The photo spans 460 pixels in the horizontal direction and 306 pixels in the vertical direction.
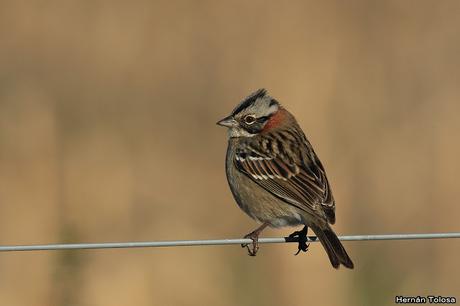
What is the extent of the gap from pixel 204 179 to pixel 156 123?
83 centimetres

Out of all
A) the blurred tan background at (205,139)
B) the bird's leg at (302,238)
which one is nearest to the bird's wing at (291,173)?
the bird's leg at (302,238)

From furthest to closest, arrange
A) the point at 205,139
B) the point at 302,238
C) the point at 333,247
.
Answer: the point at 205,139 → the point at 302,238 → the point at 333,247

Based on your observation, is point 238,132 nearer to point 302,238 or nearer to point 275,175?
point 275,175

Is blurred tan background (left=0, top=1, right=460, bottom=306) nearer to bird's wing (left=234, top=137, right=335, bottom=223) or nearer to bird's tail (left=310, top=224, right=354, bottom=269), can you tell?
bird's wing (left=234, top=137, right=335, bottom=223)

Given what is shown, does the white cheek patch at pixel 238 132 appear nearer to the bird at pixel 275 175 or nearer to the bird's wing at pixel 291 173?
the bird at pixel 275 175

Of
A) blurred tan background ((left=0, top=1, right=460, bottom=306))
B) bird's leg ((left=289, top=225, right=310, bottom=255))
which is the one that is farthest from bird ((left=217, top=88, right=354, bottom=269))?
blurred tan background ((left=0, top=1, right=460, bottom=306))

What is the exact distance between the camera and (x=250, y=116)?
865cm

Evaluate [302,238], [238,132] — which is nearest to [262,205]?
[302,238]

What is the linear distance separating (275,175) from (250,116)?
0.73 meters

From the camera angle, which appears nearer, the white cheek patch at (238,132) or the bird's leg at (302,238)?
the bird's leg at (302,238)

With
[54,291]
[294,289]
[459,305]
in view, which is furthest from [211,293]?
[459,305]

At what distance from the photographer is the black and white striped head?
28.2 ft

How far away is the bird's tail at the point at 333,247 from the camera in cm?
718

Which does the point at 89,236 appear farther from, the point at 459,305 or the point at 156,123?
the point at 459,305
